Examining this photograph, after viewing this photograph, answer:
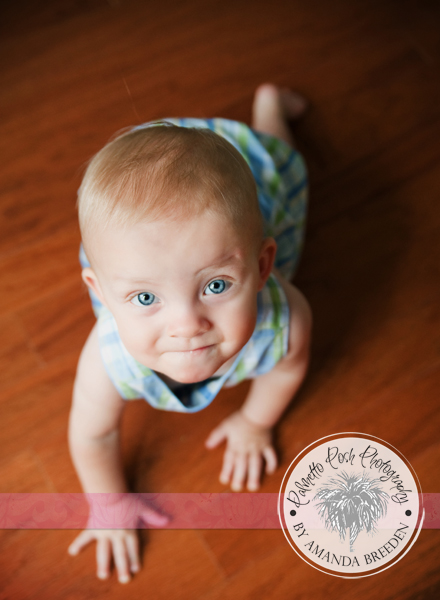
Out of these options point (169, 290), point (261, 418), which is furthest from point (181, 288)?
point (261, 418)

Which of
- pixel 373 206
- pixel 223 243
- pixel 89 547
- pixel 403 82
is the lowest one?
pixel 89 547

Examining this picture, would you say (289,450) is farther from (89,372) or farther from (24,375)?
(24,375)

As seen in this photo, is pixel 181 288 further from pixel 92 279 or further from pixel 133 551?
pixel 133 551

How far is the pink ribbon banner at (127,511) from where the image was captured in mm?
520

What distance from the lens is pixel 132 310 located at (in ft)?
1.41

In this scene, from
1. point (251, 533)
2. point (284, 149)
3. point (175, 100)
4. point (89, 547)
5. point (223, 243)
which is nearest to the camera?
point (223, 243)

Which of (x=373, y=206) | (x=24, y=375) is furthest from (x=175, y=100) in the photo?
(x=24, y=375)

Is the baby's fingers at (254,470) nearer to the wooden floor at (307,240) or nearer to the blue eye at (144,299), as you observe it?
the wooden floor at (307,240)

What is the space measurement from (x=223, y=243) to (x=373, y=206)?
0.47 metres

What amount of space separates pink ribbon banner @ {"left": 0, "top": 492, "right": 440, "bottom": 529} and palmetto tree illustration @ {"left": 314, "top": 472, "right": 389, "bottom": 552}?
0.14m

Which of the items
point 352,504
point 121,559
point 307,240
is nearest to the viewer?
point 352,504

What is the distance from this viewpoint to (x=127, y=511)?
2.02 ft

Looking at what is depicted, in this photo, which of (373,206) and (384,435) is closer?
(384,435)

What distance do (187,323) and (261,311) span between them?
5.9 inches
